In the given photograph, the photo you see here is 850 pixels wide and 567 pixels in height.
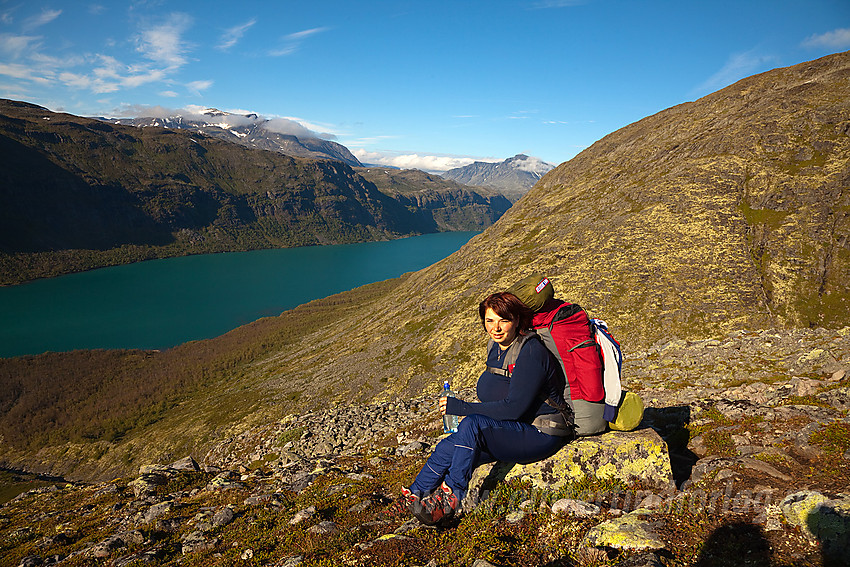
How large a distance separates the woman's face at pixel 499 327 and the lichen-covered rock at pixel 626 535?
3583 millimetres

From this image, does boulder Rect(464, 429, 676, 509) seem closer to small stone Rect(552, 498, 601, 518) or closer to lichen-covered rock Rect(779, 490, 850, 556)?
small stone Rect(552, 498, 601, 518)

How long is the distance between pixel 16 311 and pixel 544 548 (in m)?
285

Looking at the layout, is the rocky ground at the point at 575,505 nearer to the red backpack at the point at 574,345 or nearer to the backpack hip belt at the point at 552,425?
the backpack hip belt at the point at 552,425

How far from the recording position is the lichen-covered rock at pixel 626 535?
6.08m

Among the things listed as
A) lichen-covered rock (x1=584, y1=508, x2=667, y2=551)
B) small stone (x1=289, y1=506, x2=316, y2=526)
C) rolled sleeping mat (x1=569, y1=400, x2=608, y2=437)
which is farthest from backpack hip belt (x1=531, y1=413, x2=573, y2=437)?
small stone (x1=289, y1=506, x2=316, y2=526)

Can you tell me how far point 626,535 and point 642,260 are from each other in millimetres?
55729

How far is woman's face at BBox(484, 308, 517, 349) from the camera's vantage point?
7.62m

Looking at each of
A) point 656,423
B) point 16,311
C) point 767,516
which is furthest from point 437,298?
point 16,311

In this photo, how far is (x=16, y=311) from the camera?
196375mm

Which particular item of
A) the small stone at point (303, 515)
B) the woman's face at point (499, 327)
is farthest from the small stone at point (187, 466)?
the woman's face at point (499, 327)

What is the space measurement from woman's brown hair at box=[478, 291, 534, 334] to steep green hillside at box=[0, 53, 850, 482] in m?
41.1

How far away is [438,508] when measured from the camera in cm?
764

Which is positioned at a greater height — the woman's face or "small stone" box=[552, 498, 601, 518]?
the woman's face

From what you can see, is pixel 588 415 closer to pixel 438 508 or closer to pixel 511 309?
pixel 511 309
